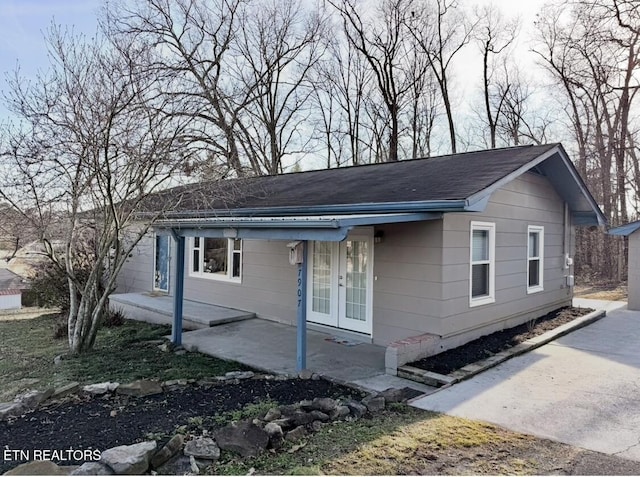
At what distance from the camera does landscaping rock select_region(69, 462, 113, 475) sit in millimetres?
2992

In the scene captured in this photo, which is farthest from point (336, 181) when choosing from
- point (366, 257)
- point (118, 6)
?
point (118, 6)

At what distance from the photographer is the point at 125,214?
735cm

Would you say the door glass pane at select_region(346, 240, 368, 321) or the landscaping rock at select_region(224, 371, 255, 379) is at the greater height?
the door glass pane at select_region(346, 240, 368, 321)

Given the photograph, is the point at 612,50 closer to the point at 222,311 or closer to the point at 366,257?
the point at 366,257

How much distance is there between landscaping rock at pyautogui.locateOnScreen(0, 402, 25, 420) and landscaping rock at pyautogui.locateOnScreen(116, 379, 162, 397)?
0.95 metres

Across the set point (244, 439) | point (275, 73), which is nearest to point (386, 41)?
point (275, 73)

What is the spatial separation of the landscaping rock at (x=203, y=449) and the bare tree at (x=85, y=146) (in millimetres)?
4381

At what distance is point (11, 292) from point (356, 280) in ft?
43.7

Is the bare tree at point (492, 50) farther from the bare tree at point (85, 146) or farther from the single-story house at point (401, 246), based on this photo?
the bare tree at point (85, 146)

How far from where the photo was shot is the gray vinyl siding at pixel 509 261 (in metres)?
6.69

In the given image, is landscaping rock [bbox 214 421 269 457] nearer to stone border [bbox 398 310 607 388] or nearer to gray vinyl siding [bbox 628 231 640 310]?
stone border [bbox 398 310 607 388]

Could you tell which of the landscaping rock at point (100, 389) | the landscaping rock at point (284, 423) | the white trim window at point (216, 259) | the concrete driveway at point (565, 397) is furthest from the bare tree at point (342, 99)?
the landscaping rock at point (284, 423)

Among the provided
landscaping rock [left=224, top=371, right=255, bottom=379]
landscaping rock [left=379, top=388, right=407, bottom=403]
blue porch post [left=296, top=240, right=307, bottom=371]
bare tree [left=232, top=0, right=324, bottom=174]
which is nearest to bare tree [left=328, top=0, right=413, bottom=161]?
bare tree [left=232, top=0, right=324, bottom=174]

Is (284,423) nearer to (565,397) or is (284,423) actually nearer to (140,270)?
(565,397)
